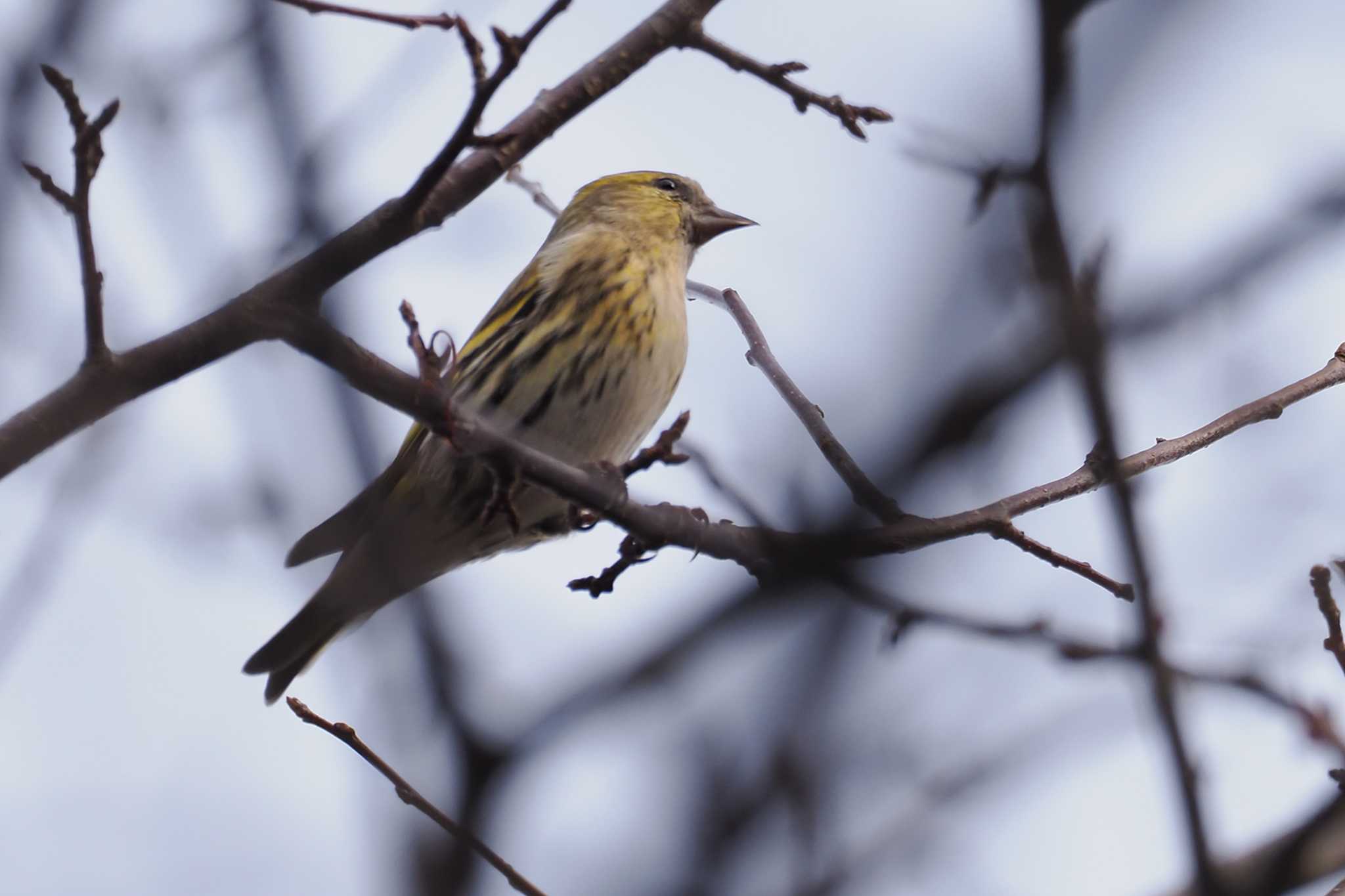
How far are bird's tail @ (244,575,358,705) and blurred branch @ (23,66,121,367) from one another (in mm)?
2408

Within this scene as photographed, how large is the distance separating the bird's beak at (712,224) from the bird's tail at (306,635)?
2687 millimetres

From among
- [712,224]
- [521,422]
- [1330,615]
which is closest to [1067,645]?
[1330,615]

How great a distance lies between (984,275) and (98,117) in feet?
6.68

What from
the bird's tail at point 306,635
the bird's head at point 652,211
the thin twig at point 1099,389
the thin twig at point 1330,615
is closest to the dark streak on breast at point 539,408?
the bird's tail at point 306,635

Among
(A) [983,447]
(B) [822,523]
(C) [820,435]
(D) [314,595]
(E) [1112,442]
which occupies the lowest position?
(E) [1112,442]

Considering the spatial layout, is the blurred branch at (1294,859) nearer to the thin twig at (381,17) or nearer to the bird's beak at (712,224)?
the thin twig at (381,17)

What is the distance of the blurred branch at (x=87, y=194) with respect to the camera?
3.08 metres

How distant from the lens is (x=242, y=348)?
3.27 m

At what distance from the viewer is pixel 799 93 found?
4.31 m

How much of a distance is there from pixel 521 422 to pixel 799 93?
189cm

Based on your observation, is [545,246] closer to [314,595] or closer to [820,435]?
[314,595]

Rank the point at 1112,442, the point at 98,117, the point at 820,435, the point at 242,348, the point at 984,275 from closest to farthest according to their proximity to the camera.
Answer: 1. the point at 1112,442
2. the point at 984,275
3. the point at 98,117
4. the point at 242,348
5. the point at 820,435

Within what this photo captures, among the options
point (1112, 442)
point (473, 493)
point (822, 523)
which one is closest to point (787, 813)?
point (822, 523)

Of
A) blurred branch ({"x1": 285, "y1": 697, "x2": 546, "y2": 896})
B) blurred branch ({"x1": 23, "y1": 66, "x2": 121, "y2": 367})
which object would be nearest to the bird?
blurred branch ({"x1": 285, "y1": 697, "x2": 546, "y2": 896})
